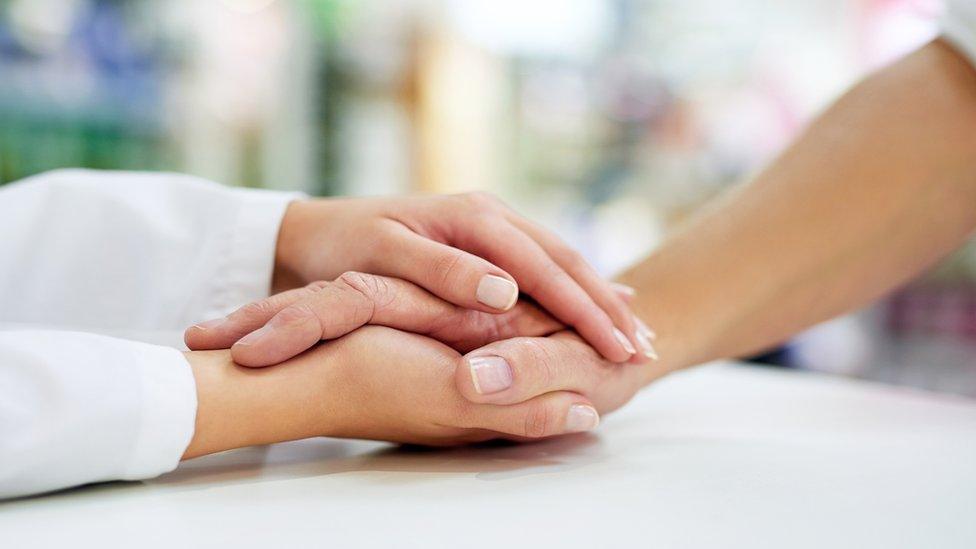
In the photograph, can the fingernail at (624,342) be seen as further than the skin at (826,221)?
No

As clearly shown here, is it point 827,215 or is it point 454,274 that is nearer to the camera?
point 454,274

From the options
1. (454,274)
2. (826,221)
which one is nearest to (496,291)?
(454,274)

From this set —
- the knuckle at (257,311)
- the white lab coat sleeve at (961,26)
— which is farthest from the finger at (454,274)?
the white lab coat sleeve at (961,26)

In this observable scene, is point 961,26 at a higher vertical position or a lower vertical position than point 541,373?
higher

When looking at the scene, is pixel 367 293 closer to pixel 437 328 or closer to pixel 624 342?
pixel 437 328

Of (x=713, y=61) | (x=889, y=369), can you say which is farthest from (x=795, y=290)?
(x=713, y=61)

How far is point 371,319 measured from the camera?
61 centimetres

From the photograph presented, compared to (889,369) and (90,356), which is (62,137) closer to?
(90,356)

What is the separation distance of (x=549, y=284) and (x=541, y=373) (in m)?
0.09

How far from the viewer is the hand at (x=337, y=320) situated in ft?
1.84

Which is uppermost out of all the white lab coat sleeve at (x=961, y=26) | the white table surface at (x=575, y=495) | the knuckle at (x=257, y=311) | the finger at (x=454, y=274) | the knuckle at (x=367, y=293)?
the white lab coat sleeve at (x=961, y=26)

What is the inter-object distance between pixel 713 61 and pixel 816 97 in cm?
41

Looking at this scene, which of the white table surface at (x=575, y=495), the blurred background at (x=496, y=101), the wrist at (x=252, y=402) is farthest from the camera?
the blurred background at (x=496, y=101)

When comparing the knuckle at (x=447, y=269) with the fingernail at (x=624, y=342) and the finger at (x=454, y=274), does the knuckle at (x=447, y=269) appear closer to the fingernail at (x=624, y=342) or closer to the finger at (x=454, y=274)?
the finger at (x=454, y=274)
